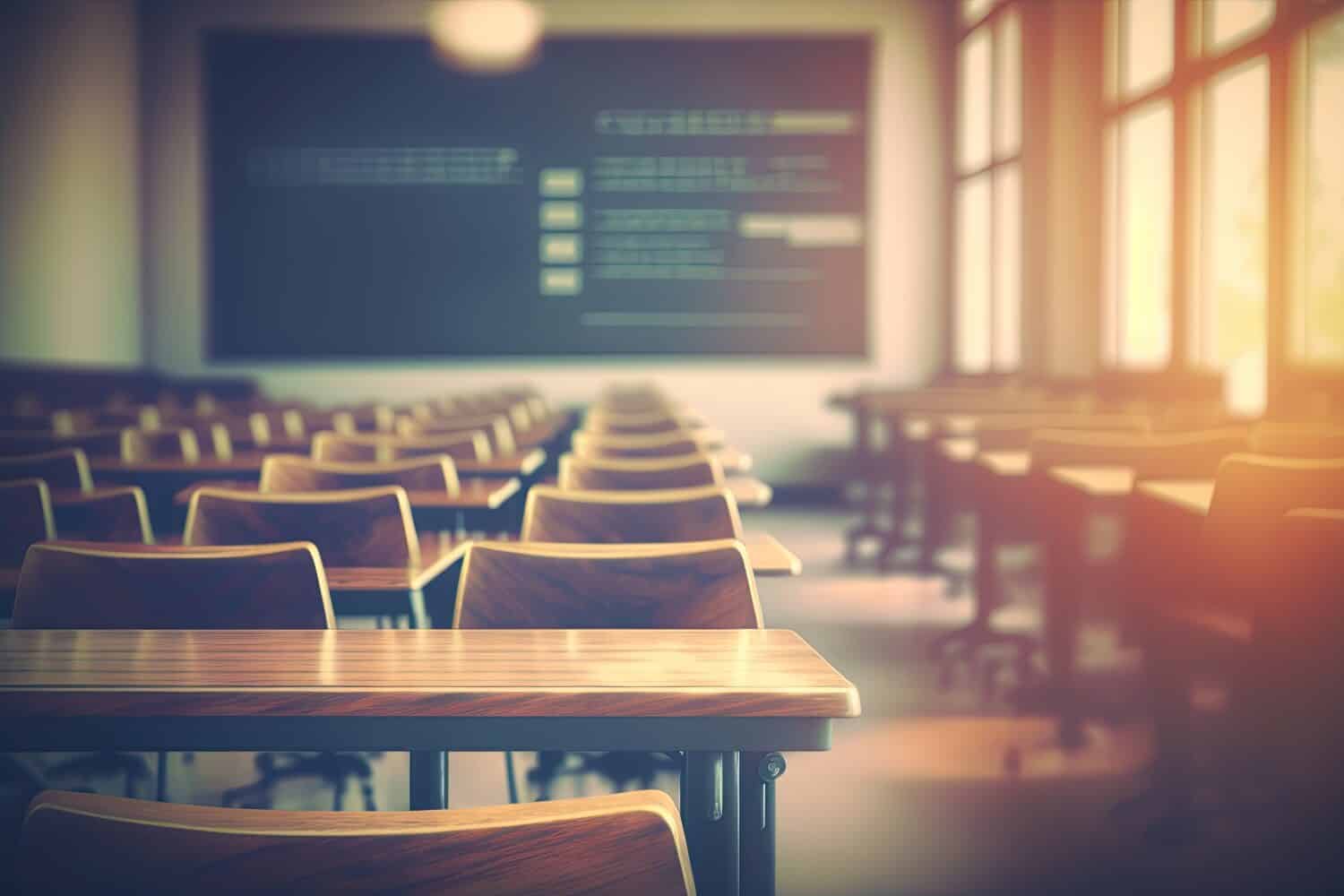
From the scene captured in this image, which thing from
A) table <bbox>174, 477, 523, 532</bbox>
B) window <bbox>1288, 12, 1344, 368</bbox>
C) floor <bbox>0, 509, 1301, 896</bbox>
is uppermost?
window <bbox>1288, 12, 1344, 368</bbox>

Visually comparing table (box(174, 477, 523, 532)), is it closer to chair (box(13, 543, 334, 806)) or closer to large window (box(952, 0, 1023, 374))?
chair (box(13, 543, 334, 806))

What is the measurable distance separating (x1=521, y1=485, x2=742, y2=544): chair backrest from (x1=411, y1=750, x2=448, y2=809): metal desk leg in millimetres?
1102

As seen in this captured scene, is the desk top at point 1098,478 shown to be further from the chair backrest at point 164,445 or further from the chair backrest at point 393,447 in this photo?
the chair backrest at point 164,445

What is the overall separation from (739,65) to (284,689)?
899 centimetres

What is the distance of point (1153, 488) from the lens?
2705mm

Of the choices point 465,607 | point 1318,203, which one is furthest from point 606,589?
point 1318,203

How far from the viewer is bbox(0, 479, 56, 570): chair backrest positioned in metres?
2.29

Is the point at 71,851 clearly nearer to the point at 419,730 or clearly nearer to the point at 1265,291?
the point at 419,730

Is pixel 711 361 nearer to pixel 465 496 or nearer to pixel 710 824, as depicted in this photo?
pixel 465 496

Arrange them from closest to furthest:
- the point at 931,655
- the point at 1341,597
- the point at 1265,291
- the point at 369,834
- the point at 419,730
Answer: the point at 369,834 → the point at 419,730 → the point at 1341,597 → the point at 931,655 → the point at 1265,291

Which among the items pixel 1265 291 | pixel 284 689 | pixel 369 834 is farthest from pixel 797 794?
pixel 1265 291

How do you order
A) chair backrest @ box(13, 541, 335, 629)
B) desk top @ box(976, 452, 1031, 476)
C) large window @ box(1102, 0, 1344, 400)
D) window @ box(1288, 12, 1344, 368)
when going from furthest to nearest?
large window @ box(1102, 0, 1344, 400) < window @ box(1288, 12, 1344, 368) < desk top @ box(976, 452, 1031, 476) < chair backrest @ box(13, 541, 335, 629)

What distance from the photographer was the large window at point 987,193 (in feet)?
27.0

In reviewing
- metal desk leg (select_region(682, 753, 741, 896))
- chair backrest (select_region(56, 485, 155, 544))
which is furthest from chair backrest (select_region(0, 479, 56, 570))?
metal desk leg (select_region(682, 753, 741, 896))
